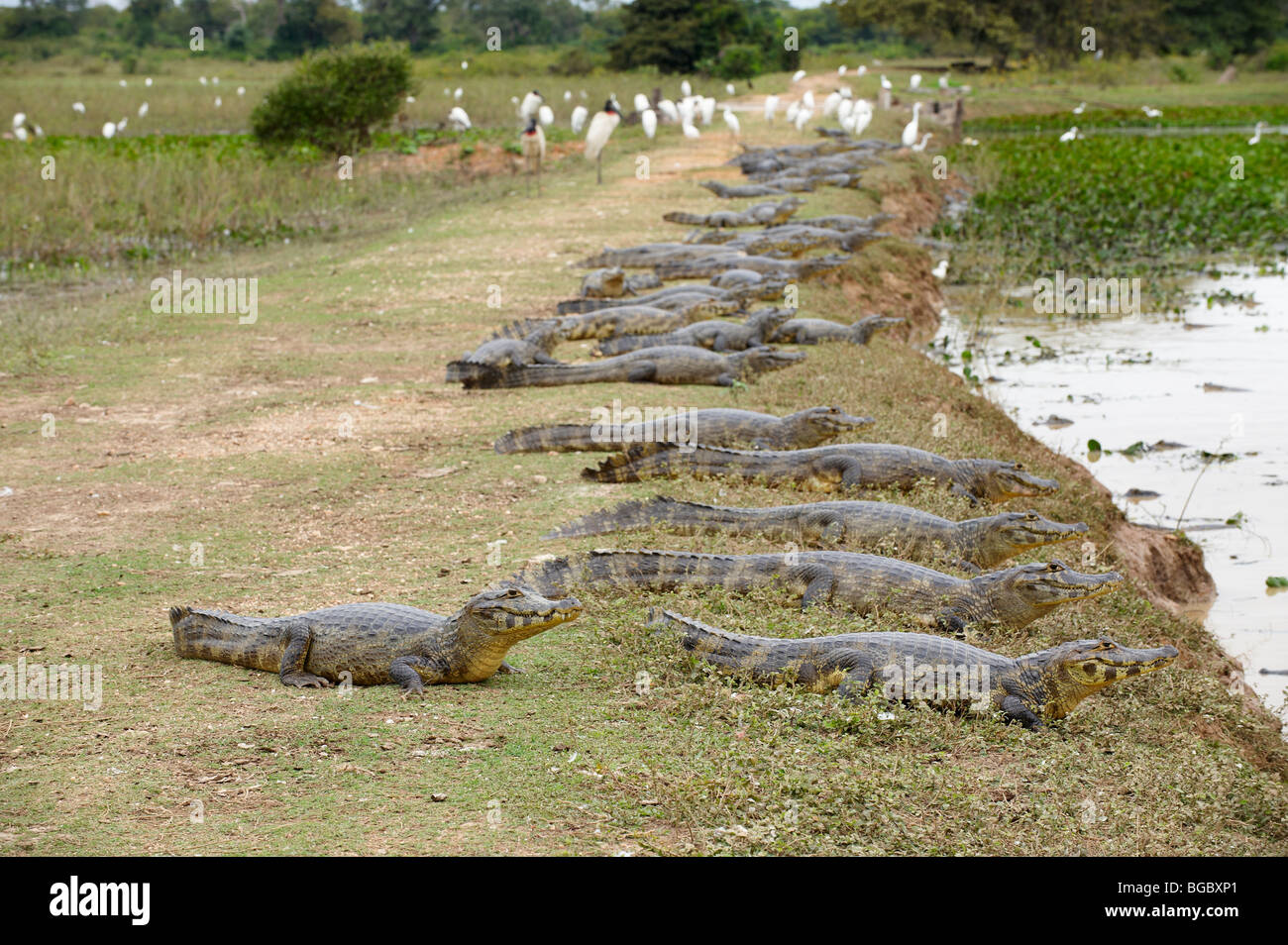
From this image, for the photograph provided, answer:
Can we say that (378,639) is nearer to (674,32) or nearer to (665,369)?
(665,369)

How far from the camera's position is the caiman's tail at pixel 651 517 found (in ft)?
18.9

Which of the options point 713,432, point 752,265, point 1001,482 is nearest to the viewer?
point 1001,482

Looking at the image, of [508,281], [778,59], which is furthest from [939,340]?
[778,59]

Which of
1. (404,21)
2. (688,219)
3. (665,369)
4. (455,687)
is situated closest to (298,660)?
(455,687)

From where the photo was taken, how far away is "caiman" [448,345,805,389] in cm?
895

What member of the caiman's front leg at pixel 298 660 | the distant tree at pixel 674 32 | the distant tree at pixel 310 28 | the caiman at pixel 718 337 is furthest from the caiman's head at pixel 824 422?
the distant tree at pixel 310 28

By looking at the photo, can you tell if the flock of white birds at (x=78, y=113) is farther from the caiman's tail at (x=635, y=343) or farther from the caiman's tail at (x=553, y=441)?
the caiman's tail at (x=553, y=441)

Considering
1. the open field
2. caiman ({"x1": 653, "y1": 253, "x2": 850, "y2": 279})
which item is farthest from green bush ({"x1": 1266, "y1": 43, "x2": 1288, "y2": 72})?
the open field

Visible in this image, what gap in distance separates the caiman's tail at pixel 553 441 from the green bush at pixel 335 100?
14958mm

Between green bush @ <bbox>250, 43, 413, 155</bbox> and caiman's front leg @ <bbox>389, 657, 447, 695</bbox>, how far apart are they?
1793 centimetres

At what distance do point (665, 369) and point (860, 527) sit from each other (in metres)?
3.56

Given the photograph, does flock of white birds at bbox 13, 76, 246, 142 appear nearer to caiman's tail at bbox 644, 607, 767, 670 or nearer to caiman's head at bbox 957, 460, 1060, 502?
caiman's head at bbox 957, 460, 1060, 502

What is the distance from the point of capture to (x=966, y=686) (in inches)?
167

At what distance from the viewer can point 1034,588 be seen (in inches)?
191
